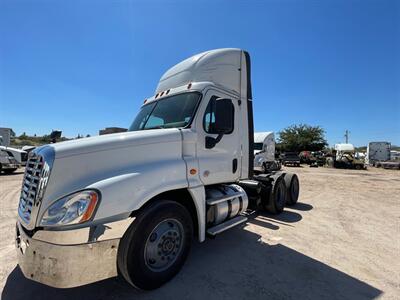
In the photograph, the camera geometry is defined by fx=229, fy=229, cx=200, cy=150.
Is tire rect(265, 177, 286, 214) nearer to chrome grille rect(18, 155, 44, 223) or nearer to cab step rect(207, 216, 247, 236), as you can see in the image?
cab step rect(207, 216, 247, 236)

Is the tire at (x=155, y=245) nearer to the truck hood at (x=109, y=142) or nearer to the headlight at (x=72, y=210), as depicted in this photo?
the headlight at (x=72, y=210)

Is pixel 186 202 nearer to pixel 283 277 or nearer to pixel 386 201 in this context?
pixel 283 277

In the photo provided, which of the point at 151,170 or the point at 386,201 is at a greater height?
the point at 151,170

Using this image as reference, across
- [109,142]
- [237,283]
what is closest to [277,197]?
[237,283]

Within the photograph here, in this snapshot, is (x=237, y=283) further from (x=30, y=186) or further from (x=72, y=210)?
(x=30, y=186)

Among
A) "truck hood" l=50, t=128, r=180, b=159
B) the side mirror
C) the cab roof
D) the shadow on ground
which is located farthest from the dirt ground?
the cab roof

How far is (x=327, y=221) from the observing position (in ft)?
19.3

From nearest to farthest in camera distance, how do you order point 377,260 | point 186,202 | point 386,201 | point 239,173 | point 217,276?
point 217,276 → point 186,202 → point 377,260 → point 239,173 → point 386,201

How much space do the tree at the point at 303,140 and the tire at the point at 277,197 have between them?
42.0m

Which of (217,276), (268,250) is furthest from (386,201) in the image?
(217,276)

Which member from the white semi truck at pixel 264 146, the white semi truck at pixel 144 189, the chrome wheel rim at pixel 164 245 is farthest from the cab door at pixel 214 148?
the white semi truck at pixel 264 146

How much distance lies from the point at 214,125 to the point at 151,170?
134 cm

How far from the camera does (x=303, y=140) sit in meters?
45.0

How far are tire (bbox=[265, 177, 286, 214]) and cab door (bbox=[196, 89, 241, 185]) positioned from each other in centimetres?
232
